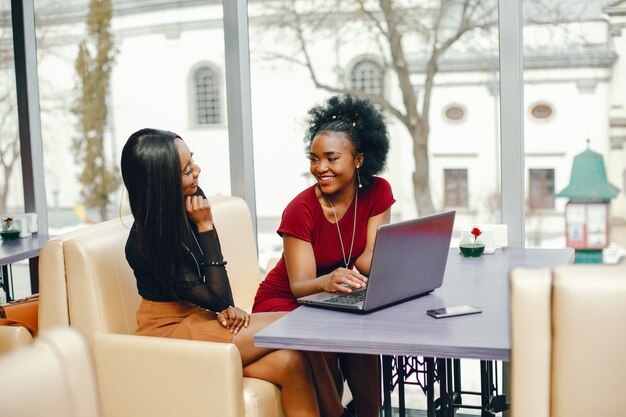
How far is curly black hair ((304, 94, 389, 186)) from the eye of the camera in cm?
277

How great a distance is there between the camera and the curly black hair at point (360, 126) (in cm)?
277

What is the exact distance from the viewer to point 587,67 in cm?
662

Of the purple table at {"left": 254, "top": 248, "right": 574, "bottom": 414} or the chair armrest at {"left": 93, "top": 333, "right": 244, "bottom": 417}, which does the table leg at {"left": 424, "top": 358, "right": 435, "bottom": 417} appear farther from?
the chair armrest at {"left": 93, "top": 333, "right": 244, "bottom": 417}

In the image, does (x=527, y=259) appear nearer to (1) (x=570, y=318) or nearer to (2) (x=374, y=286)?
(2) (x=374, y=286)

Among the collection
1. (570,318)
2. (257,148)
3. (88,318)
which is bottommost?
(88,318)

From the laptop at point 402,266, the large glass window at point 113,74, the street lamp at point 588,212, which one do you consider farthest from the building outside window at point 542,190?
the laptop at point 402,266

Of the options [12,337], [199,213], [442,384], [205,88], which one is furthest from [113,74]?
[442,384]

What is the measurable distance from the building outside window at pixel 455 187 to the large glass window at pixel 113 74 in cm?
296

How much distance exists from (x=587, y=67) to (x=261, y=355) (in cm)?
510

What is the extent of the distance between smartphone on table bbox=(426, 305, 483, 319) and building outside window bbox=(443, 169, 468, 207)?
292 inches

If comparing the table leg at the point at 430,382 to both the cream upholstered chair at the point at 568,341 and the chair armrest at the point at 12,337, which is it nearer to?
the cream upholstered chair at the point at 568,341

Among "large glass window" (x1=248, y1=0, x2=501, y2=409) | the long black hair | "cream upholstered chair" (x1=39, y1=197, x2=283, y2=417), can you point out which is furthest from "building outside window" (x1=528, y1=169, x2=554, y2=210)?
the long black hair

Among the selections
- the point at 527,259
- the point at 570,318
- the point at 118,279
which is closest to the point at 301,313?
the point at 118,279

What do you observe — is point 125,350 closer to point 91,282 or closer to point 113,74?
point 91,282
